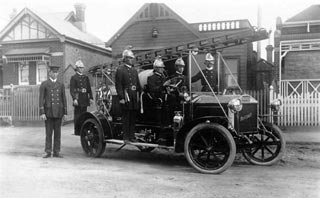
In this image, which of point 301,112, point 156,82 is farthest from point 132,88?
point 301,112

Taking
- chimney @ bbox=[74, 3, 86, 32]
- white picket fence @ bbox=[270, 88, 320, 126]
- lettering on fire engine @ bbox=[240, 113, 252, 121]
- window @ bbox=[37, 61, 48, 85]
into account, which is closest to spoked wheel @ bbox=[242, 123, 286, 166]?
lettering on fire engine @ bbox=[240, 113, 252, 121]

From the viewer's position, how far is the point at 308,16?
17.5 metres

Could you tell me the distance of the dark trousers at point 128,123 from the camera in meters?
7.36

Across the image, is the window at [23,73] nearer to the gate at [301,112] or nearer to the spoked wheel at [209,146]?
the gate at [301,112]

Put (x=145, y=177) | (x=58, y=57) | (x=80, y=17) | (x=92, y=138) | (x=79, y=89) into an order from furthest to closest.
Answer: (x=80, y=17), (x=58, y=57), (x=79, y=89), (x=92, y=138), (x=145, y=177)

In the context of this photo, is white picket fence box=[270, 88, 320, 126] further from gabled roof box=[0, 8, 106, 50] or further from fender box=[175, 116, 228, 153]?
gabled roof box=[0, 8, 106, 50]

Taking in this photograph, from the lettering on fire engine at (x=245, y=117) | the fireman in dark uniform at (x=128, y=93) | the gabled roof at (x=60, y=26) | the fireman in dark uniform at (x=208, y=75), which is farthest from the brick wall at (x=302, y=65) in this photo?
the gabled roof at (x=60, y=26)

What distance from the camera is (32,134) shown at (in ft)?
40.7

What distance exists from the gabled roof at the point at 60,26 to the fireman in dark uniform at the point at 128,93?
1508 cm

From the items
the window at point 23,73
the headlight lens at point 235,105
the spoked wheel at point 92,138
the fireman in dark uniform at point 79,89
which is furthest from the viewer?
the window at point 23,73

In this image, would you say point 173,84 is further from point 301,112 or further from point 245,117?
point 301,112

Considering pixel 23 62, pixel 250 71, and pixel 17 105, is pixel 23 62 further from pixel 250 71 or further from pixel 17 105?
pixel 250 71

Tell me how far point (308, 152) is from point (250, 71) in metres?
12.0

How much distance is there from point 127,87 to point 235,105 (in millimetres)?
2204
